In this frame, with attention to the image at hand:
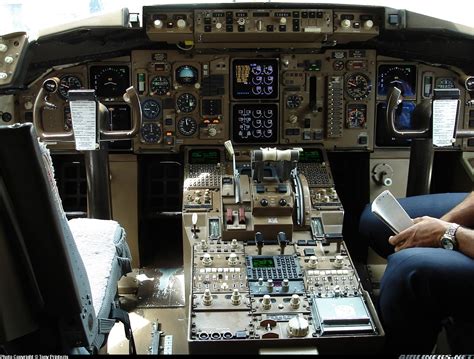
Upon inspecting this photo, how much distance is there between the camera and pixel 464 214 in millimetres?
2273

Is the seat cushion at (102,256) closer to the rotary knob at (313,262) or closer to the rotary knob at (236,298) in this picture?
the rotary knob at (236,298)

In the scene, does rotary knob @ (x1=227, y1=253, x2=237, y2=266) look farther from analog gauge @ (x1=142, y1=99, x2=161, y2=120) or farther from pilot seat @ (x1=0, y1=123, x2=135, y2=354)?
analog gauge @ (x1=142, y1=99, x2=161, y2=120)

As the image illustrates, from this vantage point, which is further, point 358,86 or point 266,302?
point 358,86

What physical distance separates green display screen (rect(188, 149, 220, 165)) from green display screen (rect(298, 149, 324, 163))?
19.9 inches

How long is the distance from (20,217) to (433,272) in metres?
1.16

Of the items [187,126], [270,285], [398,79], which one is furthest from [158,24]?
[270,285]

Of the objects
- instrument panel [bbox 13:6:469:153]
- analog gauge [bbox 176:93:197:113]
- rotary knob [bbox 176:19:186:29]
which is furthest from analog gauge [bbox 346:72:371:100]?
rotary knob [bbox 176:19:186:29]

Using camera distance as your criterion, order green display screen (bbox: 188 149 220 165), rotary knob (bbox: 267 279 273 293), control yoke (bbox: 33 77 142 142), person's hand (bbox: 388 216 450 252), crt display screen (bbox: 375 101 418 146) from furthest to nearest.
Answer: crt display screen (bbox: 375 101 418 146)
green display screen (bbox: 188 149 220 165)
control yoke (bbox: 33 77 142 142)
rotary knob (bbox: 267 279 273 293)
person's hand (bbox: 388 216 450 252)

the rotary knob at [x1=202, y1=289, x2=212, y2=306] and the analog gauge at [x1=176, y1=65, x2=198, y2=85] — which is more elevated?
the analog gauge at [x1=176, y1=65, x2=198, y2=85]

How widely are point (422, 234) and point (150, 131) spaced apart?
2.11m

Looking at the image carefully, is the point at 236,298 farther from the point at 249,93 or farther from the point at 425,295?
the point at 249,93

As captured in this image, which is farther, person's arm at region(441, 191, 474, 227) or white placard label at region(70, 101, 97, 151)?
A: white placard label at region(70, 101, 97, 151)

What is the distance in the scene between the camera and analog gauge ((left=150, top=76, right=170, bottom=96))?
12.3 feet

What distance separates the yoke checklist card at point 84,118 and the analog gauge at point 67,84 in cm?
96
